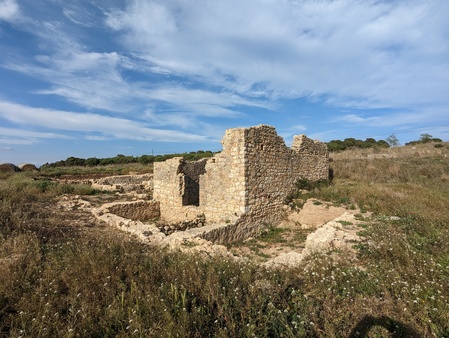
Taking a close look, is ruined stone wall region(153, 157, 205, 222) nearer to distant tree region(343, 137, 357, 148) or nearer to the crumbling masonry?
the crumbling masonry

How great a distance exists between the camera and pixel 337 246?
239 inches

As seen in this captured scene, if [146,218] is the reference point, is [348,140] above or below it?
above

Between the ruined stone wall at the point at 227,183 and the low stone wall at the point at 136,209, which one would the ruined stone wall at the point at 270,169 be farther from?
the low stone wall at the point at 136,209

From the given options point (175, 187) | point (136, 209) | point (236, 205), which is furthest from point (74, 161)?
point (236, 205)

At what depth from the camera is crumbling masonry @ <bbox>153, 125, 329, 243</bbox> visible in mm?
8711

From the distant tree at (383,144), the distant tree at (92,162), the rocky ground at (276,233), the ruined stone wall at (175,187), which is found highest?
the distant tree at (383,144)

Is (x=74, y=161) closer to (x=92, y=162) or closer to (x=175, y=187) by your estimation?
(x=92, y=162)

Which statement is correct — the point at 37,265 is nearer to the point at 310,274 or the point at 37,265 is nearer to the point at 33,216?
the point at 310,274

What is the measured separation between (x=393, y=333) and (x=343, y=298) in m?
0.67

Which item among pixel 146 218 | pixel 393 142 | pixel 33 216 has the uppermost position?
pixel 393 142

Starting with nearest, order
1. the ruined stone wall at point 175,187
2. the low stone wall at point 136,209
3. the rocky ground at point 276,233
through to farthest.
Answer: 1. the rocky ground at point 276,233
2. the low stone wall at point 136,209
3. the ruined stone wall at point 175,187

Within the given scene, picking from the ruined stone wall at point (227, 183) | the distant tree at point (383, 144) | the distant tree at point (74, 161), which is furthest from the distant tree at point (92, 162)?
the distant tree at point (383, 144)

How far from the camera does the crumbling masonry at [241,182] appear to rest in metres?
8.71

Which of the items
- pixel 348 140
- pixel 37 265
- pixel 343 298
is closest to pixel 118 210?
pixel 37 265
